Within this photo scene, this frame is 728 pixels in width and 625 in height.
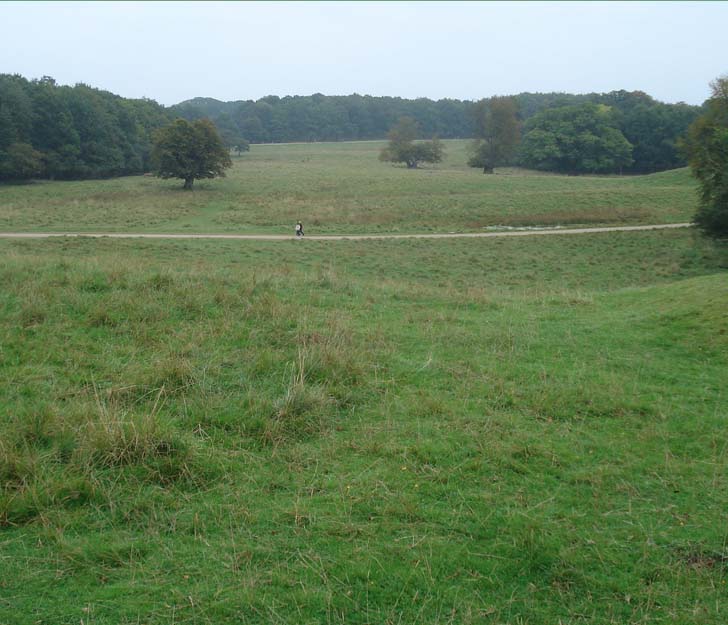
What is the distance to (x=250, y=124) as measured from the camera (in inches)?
5773

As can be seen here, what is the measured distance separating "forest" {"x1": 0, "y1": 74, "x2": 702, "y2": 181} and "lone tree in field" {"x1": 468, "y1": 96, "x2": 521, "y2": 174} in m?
5.25

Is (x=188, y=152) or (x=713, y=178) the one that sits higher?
(x=188, y=152)

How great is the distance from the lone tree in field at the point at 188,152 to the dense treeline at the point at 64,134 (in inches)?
561

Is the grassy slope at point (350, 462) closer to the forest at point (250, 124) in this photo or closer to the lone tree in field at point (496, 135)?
the forest at point (250, 124)

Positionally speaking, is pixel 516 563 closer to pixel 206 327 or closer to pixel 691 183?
pixel 206 327

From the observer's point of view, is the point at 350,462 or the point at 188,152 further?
the point at 188,152

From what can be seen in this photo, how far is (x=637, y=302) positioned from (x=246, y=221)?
33768 mm

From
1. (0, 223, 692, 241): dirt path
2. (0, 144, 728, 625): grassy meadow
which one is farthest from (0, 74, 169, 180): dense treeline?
(0, 144, 728, 625): grassy meadow

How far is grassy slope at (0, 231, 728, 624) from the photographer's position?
3721mm

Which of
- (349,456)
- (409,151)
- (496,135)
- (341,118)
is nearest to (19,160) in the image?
(409,151)

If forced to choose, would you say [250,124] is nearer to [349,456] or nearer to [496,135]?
[496,135]

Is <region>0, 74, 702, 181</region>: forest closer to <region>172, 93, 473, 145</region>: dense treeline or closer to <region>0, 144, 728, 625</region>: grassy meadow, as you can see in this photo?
<region>172, 93, 473, 145</region>: dense treeline

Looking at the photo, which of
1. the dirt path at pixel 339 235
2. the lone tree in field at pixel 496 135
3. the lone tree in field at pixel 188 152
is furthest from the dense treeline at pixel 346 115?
the dirt path at pixel 339 235

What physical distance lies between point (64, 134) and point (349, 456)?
80.6 meters
